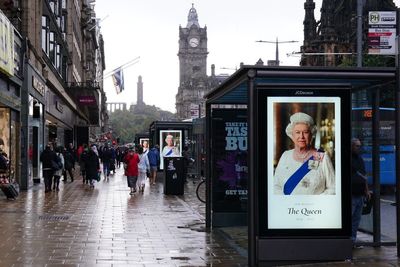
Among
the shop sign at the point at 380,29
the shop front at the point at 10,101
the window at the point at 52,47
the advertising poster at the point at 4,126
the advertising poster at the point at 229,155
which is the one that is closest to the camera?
the advertising poster at the point at 229,155

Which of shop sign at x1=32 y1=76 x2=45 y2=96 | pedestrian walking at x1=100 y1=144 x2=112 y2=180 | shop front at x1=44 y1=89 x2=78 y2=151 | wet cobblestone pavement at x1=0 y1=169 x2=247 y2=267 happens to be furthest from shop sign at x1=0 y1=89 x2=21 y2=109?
pedestrian walking at x1=100 y1=144 x2=112 y2=180

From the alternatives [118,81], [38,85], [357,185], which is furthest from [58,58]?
[357,185]

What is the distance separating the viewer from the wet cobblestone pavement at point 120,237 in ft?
33.1

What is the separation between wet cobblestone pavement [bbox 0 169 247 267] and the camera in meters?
10.2

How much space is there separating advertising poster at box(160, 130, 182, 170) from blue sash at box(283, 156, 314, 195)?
24.0m

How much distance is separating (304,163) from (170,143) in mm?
24424

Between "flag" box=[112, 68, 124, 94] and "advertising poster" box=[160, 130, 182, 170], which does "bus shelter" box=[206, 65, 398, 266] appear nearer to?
"advertising poster" box=[160, 130, 182, 170]

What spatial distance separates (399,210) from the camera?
32.6ft

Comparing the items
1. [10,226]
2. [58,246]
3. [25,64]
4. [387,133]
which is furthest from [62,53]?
[58,246]

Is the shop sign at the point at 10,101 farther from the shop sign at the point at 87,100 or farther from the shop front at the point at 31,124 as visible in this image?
the shop sign at the point at 87,100

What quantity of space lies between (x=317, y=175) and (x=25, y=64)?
18633mm

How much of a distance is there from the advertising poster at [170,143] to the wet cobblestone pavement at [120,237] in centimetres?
1329

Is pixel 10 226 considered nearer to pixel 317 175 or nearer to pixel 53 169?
pixel 317 175

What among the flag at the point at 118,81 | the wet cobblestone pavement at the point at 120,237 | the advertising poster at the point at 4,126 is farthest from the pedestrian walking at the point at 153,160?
the flag at the point at 118,81
